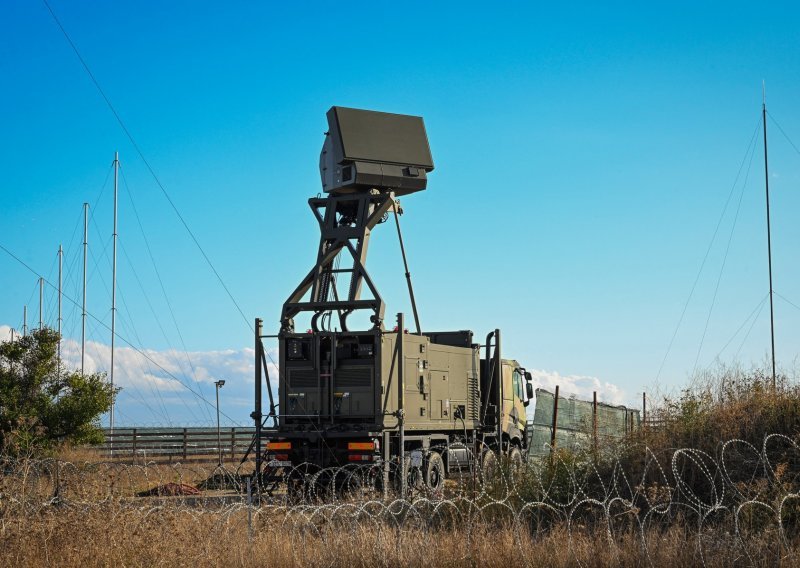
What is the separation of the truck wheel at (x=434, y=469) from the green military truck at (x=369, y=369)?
0.12 ft

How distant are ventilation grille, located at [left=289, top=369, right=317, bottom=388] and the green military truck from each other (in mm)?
20

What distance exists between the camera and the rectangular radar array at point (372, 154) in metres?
22.9

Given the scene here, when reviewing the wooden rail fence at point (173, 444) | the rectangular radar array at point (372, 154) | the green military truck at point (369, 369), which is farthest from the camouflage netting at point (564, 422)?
the wooden rail fence at point (173, 444)

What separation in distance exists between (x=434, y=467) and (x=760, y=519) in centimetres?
887

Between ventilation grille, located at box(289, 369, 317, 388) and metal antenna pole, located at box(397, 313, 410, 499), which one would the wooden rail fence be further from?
metal antenna pole, located at box(397, 313, 410, 499)

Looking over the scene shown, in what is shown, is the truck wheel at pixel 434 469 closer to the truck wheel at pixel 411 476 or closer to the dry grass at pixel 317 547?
the truck wheel at pixel 411 476

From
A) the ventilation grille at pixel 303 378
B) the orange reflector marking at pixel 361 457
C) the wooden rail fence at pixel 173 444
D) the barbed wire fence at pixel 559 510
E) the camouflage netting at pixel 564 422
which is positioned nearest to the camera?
the barbed wire fence at pixel 559 510

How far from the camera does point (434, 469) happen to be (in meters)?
21.3

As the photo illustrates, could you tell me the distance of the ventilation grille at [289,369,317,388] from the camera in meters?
20.6

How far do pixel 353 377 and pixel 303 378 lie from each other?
3.76 feet

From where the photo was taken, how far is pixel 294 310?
70.0ft

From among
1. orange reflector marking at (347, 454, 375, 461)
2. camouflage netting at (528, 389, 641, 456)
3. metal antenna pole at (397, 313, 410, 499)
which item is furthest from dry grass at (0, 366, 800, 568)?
camouflage netting at (528, 389, 641, 456)

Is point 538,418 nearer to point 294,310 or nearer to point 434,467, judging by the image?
point 434,467

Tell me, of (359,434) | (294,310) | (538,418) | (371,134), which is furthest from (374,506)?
(371,134)
